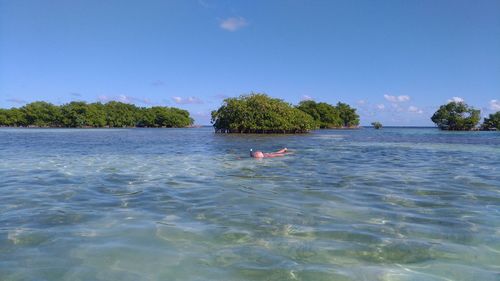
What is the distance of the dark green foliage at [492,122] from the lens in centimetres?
10461

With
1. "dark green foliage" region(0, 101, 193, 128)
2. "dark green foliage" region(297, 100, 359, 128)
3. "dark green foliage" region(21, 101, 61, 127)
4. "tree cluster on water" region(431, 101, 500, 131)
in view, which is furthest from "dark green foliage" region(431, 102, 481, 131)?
"dark green foliage" region(21, 101, 61, 127)

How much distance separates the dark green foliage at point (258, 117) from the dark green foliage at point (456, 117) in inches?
2285

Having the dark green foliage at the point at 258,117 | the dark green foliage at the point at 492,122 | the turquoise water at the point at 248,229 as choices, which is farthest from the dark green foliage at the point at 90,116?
the turquoise water at the point at 248,229

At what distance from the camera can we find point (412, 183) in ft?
38.7

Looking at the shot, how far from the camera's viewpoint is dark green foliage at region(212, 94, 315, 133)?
62625 millimetres

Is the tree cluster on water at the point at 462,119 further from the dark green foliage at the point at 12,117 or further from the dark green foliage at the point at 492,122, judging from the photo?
the dark green foliage at the point at 12,117

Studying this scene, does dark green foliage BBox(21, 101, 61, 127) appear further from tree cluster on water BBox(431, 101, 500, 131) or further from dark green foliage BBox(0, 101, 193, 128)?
tree cluster on water BBox(431, 101, 500, 131)

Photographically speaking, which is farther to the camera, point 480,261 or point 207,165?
point 207,165

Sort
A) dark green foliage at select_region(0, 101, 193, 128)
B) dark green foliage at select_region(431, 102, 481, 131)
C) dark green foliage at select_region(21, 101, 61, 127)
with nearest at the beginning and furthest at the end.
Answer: dark green foliage at select_region(431, 102, 481, 131) < dark green foliage at select_region(0, 101, 193, 128) < dark green foliage at select_region(21, 101, 61, 127)

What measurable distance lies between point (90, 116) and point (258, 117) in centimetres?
9067

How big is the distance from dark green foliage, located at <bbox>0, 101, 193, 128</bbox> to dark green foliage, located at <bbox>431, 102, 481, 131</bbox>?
9057cm

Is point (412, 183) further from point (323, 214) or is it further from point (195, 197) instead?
point (195, 197)

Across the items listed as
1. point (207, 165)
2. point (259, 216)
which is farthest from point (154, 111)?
point (259, 216)

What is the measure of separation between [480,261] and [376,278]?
5.38 feet
